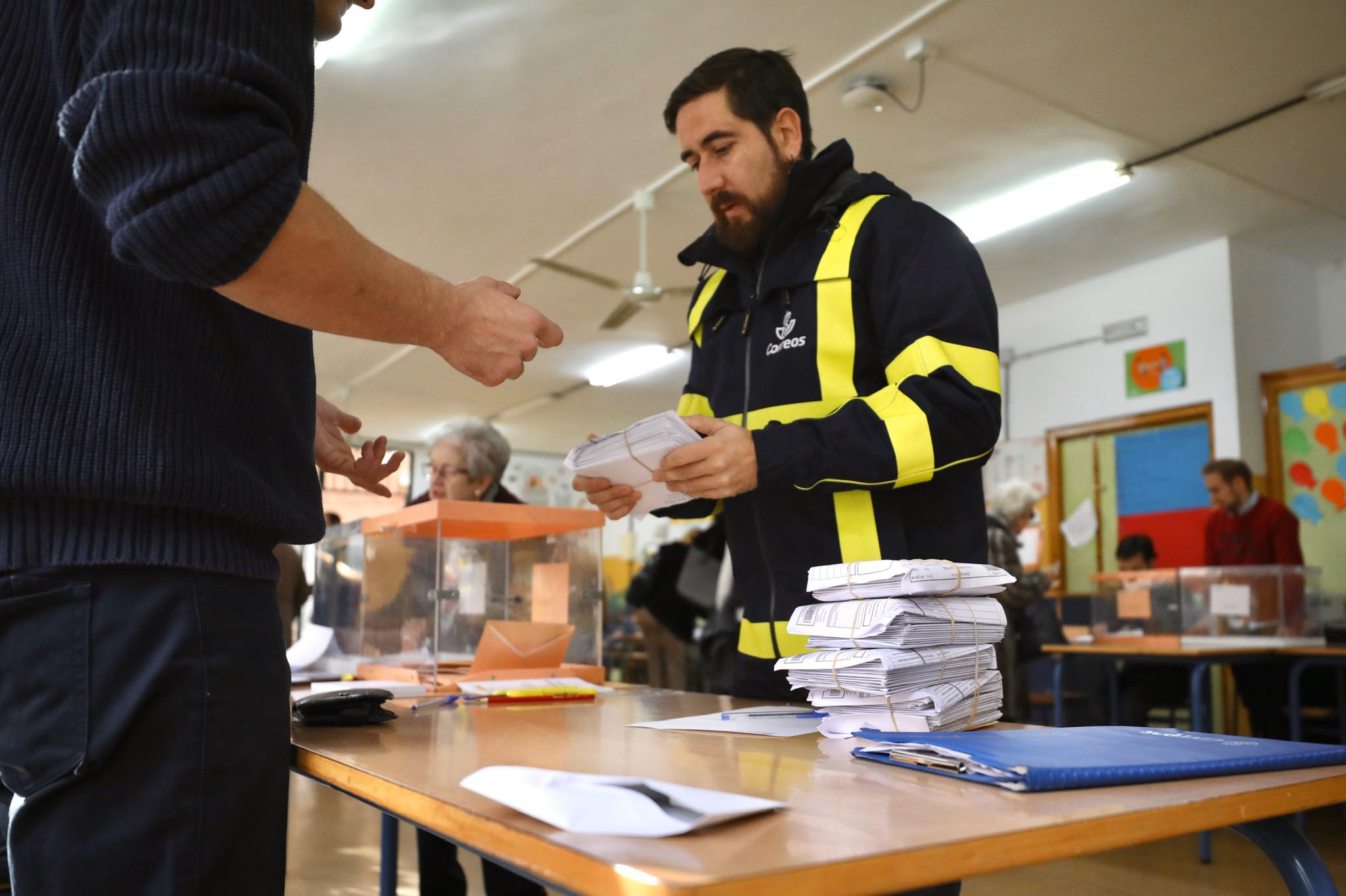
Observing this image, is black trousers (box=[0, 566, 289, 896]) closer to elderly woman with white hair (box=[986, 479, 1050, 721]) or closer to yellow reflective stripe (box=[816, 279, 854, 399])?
yellow reflective stripe (box=[816, 279, 854, 399])

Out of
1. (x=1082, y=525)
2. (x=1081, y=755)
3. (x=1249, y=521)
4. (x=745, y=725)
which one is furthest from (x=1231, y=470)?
(x=1081, y=755)

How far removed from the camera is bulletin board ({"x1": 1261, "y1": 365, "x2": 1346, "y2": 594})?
669 cm

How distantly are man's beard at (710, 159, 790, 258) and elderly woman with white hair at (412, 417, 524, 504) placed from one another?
207cm

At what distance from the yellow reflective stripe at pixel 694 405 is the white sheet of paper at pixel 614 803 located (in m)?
1.16

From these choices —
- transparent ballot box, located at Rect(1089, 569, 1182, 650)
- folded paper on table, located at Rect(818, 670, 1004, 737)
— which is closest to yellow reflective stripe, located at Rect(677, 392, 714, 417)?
folded paper on table, located at Rect(818, 670, 1004, 737)

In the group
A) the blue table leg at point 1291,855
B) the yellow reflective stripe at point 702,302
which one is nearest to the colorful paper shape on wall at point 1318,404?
the yellow reflective stripe at point 702,302

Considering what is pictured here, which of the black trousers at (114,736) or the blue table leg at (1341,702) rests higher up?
the black trousers at (114,736)

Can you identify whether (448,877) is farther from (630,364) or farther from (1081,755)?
(630,364)

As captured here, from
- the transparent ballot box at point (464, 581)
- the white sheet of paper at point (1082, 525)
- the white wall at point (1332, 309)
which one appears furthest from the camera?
the white sheet of paper at point (1082, 525)

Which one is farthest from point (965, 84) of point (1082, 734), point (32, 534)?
point (32, 534)

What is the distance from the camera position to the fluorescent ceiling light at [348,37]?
4297mm

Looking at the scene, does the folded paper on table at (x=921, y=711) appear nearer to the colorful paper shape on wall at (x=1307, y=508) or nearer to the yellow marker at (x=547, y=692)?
the yellow marker at (x=547, y=692)

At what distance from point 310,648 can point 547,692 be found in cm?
123

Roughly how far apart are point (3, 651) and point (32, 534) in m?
0.09
